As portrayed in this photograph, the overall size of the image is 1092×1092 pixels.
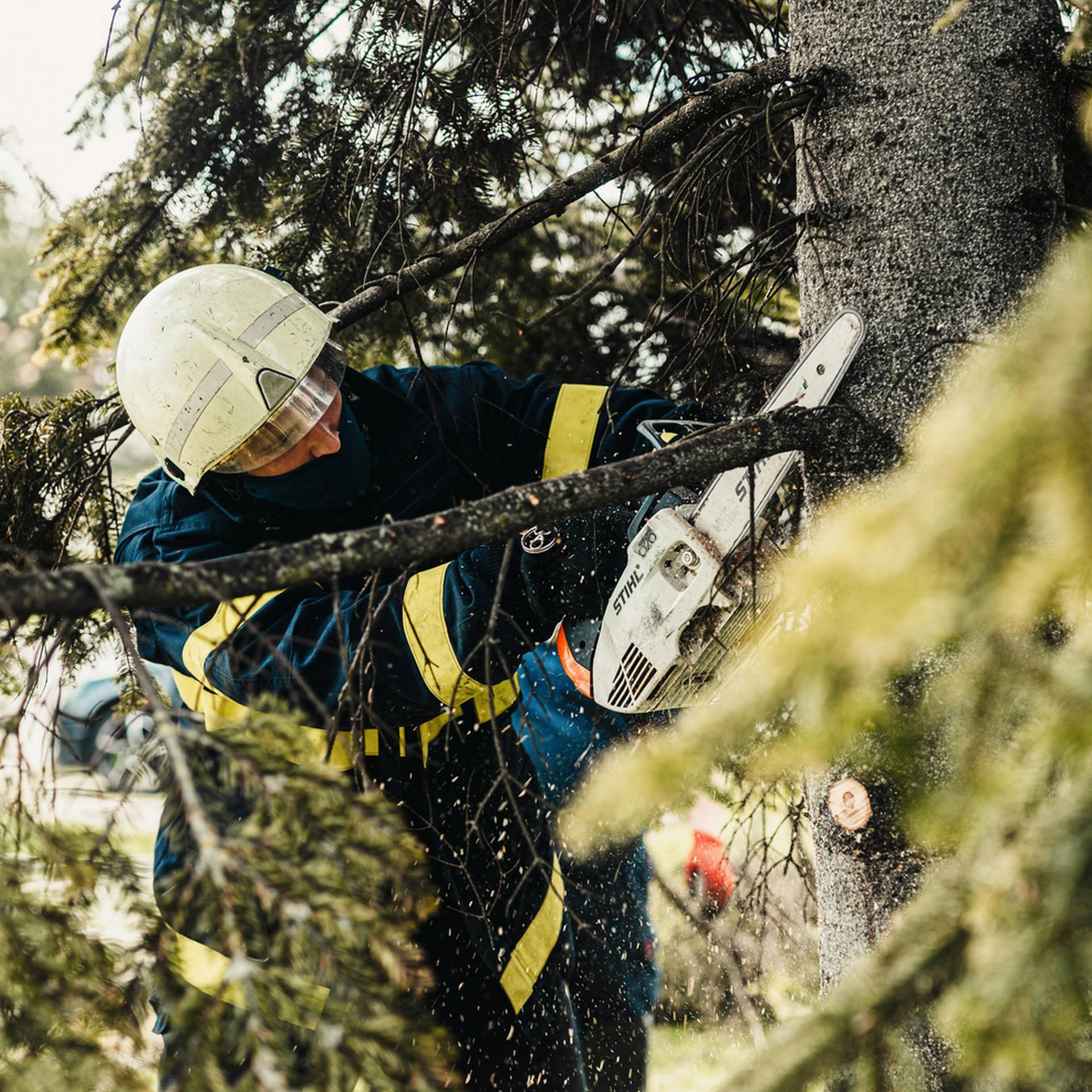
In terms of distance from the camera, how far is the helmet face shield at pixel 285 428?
2418mm

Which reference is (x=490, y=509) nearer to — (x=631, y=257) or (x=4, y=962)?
(x=4, y=962)

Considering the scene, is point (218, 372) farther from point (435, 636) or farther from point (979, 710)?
point (979, 710)

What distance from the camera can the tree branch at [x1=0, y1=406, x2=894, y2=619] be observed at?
36.2 inches

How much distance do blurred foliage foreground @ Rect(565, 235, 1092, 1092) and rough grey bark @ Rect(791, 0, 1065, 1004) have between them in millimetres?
758

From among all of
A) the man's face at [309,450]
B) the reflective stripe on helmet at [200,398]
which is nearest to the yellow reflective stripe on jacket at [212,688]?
the man's face at [309,450]

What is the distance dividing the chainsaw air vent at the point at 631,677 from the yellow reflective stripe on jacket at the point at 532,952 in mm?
897

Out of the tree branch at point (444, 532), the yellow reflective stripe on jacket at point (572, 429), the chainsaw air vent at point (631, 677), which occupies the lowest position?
the chainsaw air vent at point (631, 677)

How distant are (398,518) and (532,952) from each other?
135 cm

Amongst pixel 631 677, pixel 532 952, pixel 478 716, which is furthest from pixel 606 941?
pixel 631 677

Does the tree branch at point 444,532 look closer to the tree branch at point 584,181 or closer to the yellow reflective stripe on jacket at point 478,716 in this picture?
the tree branch at point 584,181

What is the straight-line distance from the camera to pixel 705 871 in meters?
4.75

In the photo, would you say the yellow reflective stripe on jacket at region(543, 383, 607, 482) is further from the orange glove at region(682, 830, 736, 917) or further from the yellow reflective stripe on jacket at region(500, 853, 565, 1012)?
the orange glove at region(682, 830, 736, 917)

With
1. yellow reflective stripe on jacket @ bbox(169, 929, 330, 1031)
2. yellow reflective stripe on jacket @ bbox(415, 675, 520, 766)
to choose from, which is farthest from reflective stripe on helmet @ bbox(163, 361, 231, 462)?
yellow reflective stripe on jacket @ bbox(169, 929, 330, 1031)

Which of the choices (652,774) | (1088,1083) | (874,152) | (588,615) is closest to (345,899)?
(652,774)
